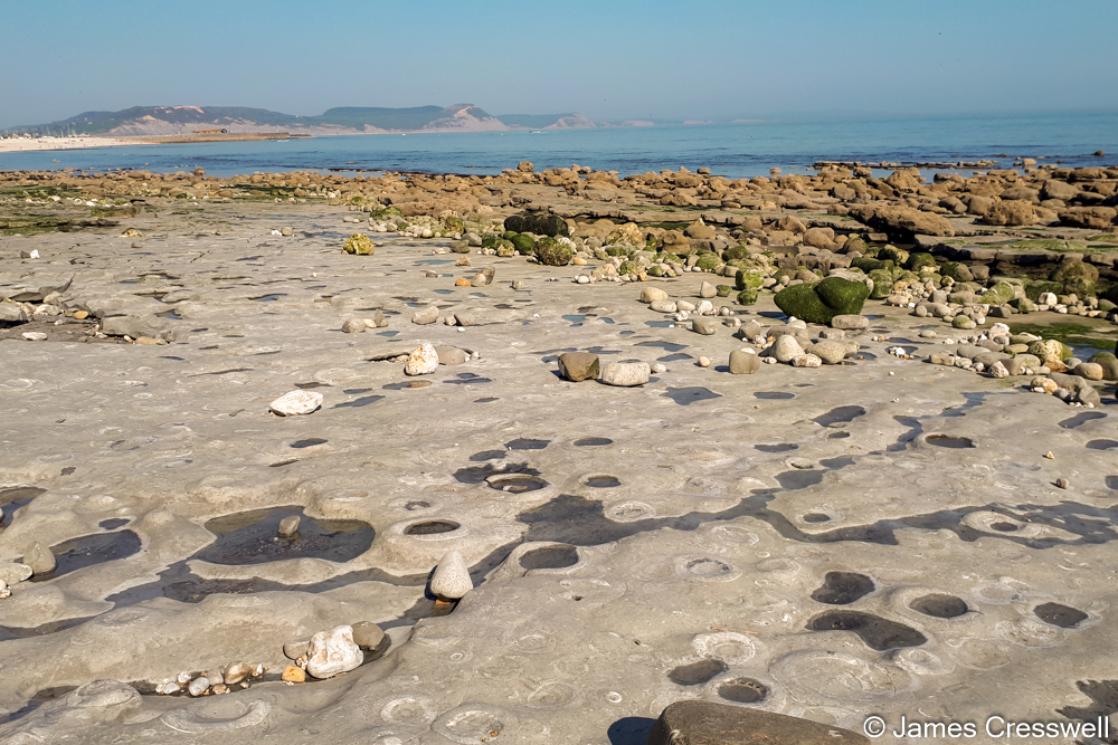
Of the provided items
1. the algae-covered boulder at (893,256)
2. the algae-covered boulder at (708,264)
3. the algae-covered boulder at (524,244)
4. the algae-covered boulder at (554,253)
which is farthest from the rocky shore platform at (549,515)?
the algae-covered boulder at (524,244)

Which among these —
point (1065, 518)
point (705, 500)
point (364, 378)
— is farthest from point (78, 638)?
point (1065, 518)

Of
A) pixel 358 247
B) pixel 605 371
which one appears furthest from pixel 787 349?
pixel 358 247

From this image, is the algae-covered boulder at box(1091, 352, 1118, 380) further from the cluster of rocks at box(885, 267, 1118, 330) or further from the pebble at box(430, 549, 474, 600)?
the pebble at box(430, 549, 474, 600)

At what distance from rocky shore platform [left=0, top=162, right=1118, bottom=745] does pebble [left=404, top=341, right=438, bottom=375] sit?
24 mm

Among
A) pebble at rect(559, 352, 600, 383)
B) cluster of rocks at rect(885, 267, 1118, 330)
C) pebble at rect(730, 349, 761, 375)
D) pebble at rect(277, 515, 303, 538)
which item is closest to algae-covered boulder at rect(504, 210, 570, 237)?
cluster of rocks at rect(885, 267, 1118, 330)

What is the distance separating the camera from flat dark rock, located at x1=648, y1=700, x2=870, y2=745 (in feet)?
7.90

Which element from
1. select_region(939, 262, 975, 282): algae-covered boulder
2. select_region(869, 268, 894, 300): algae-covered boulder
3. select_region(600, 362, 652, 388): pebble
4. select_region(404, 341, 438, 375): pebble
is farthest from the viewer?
select_region(939, 262, 975, 282): algae-covered boulder

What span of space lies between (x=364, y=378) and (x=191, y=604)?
3.63 metres

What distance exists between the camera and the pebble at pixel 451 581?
12.3 feet

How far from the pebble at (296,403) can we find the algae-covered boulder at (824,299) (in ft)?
18.1

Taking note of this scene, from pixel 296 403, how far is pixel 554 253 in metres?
7.93

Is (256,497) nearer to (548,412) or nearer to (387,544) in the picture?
(387,544)

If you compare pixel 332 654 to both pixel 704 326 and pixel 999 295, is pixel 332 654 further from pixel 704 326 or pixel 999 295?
pixel 999 295

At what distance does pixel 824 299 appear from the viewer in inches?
369
